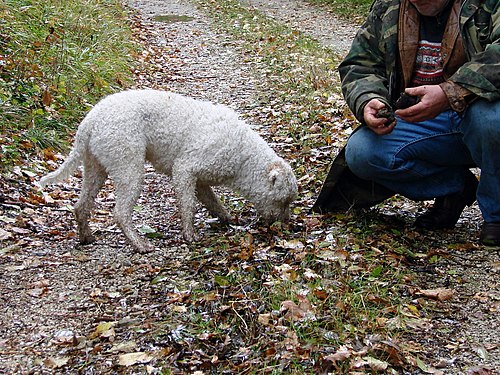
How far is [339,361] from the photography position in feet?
9.92

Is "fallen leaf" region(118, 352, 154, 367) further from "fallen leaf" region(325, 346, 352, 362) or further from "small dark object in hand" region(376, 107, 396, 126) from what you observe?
"small dark object in hand" region(376, 107, 396, 126)

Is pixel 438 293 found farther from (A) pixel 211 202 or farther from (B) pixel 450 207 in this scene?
(A) pixel 211 202

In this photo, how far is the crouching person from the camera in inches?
155

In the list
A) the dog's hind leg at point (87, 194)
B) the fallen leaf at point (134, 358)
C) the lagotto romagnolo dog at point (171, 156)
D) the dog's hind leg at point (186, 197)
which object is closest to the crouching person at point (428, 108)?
the lagotto romagnolo dog at point (171, 156)

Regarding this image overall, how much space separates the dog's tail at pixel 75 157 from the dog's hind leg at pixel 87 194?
0.09 metres

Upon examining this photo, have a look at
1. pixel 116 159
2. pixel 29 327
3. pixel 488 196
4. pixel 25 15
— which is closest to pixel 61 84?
pixel 25 15

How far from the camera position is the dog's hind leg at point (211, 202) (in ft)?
17.5

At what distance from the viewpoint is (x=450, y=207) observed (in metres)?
4.63

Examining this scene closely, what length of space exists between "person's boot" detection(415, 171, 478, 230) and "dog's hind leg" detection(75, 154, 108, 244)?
2721mm

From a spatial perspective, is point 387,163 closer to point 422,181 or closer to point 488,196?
point 422,181

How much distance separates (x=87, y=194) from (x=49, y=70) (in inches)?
165

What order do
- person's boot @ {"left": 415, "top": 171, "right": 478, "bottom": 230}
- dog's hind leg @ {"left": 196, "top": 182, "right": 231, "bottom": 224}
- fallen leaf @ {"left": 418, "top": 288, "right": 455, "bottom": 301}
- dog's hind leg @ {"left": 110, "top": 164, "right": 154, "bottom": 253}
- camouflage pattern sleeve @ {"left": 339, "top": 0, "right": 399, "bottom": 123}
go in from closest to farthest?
fallen leaf @ {"left": 418, "top": 288, "right": 455, "bottom": 301}, camouflage pattern sleeve @ {"left": 339, "top": 0, "right": 399, "bottom": 123}, person's boot @ {"left": 415, "top": 171, "right": 478, "bottom": 230}, dog's hind leg @ {"left": 110, "top": 164, "right": 154, "bottom": 253}, dog's hind leg @ {"left": 196, "top": 182, "right": 231, "bottom": 224}

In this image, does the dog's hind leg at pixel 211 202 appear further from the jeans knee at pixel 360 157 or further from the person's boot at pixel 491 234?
the person's boot at pixel 491 234

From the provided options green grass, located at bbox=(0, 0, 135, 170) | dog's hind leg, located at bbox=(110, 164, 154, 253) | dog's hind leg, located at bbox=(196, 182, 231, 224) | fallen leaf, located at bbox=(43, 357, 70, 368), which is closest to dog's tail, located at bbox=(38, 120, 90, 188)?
dog's hind leg, located at bbox=(110, 164, 154, 253)
